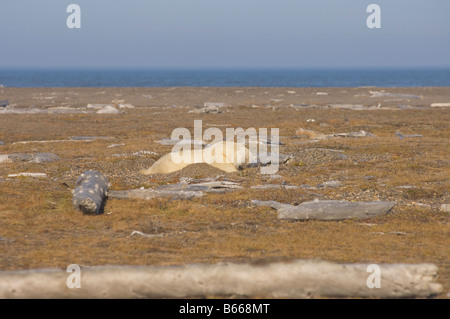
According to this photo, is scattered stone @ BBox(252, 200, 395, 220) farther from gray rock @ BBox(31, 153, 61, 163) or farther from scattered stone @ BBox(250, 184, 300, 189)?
gray rock @ BBox(31, 153, 61, 163)

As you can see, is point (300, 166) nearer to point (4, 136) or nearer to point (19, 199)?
point (19, 199)

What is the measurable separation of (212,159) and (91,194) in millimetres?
6699

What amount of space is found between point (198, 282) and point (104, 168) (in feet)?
44.1

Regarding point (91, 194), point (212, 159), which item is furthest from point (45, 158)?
point (91, 194)

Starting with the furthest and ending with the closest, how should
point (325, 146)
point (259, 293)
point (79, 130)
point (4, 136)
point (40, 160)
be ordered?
point (79, 130)
point (4, 136)
point (325, 146)
point (40, 160)
point (259, 293)

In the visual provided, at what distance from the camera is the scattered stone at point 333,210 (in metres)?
13.3

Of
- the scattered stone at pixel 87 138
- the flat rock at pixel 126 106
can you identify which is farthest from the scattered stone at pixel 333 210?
the flat rock at pixel 126 106

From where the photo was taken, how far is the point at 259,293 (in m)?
7.78

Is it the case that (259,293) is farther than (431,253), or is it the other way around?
(431,253)

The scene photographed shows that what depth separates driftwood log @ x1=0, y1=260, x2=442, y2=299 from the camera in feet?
25.4

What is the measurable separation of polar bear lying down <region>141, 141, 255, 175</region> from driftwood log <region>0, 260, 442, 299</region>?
1195 cm

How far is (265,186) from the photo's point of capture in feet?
55.7

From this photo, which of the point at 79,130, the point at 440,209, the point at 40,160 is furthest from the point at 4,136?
the point at 440,209

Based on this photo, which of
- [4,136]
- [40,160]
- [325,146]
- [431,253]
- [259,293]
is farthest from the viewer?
[4,136]
